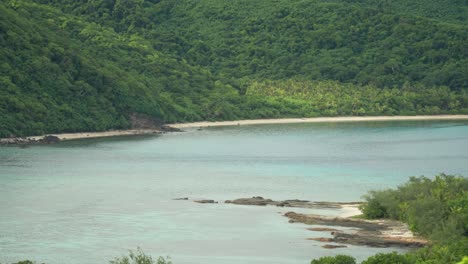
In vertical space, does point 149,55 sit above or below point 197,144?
above

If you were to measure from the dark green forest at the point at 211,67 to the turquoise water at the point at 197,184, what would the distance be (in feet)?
22.5

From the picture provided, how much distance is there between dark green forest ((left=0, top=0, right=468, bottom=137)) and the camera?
120562 mm

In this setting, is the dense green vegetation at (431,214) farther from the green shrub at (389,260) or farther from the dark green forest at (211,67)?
the dark green forest at (211,67)

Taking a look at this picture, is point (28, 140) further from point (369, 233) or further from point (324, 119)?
point (369, 233)

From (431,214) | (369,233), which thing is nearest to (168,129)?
(369,233)

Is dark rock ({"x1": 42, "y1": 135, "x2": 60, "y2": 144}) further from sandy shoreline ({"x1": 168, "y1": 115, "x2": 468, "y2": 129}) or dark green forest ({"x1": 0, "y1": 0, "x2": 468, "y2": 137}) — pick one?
sandy shoreline ({"x1": 168, "y1": 115, "x2": 468, "y2": 129})

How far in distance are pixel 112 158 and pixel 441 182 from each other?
47.8 metres

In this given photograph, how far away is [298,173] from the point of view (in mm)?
86688

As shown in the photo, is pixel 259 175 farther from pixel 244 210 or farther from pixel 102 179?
pixel 244 210

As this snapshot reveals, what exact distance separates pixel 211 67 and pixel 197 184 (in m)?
103

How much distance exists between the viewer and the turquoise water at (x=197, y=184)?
51.8 m

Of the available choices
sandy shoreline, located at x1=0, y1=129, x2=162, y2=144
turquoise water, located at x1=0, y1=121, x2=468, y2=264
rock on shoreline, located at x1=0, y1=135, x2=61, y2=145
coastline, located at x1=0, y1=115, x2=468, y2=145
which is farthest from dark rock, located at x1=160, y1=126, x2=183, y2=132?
rock on shoreline, located at x1=0, y1=135, x2=61, y2=145

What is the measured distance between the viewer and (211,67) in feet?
595

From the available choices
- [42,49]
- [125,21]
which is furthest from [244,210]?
Result: [125,21]
